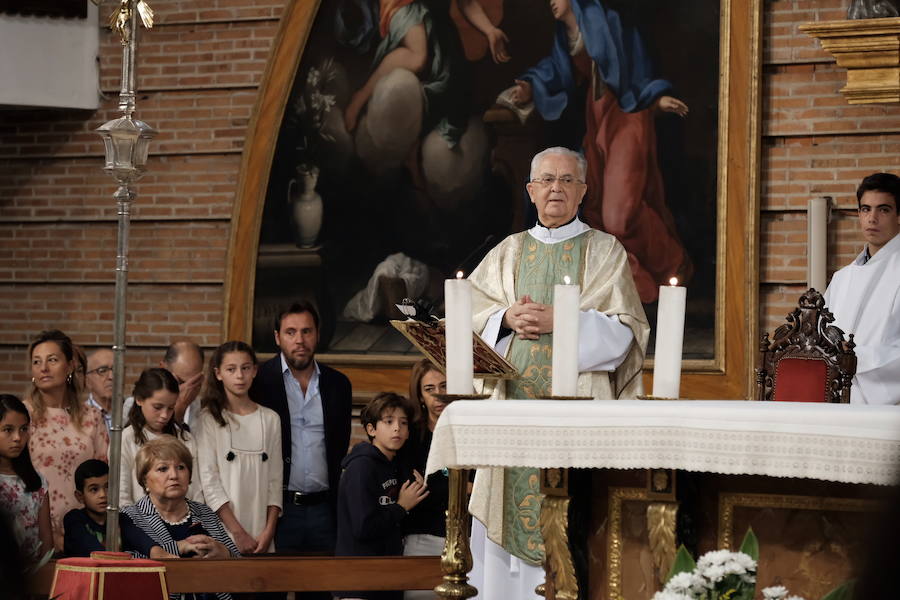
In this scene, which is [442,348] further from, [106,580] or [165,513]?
[165,513]

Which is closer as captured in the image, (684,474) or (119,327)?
(684,474)

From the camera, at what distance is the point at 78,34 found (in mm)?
8594

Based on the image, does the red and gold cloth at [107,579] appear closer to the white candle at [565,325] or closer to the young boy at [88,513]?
the young boy at [88,513]

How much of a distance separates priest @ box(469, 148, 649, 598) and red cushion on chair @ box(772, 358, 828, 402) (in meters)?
0.57

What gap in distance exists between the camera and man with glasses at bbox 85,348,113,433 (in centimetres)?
669

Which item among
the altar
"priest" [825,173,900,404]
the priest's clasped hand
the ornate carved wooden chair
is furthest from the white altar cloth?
"priest" [825,173,900,404]

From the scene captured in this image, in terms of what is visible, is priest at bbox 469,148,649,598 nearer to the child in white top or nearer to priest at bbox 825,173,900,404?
priest at bbox 825,173,900,404

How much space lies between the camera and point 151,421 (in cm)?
568

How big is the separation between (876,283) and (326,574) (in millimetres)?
2340

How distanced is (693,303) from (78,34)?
431 cm

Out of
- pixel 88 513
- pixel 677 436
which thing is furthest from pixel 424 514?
pixel 677 436

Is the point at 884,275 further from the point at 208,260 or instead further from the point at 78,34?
the point at 78,34

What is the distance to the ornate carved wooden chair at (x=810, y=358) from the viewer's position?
391 centimetres

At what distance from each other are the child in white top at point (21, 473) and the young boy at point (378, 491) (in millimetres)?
1145
